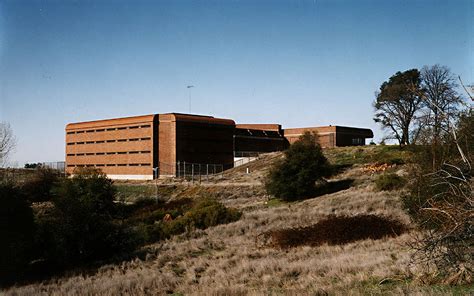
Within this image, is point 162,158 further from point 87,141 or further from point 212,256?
point 212,256

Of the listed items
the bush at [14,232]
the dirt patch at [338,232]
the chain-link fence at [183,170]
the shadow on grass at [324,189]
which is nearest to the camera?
the dirt patch at [338,232]

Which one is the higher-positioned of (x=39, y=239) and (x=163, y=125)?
(x=163, y=125)

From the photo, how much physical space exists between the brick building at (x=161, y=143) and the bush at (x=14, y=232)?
38.7m

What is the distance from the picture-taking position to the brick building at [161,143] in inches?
2562

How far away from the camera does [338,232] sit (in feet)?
61.0

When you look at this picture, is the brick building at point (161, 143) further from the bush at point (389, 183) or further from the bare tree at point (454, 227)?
the bare tree at point (454, 227)

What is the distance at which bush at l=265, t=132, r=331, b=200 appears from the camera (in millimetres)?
37812

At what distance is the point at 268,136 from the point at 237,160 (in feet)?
37.5

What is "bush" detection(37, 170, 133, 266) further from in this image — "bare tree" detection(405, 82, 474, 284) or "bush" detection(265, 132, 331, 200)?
"bush" detection(265, 132, 331, 200)

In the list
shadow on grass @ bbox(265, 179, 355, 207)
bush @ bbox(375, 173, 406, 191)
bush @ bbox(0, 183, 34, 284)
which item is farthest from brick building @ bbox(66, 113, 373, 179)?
bush @ bbox(0, 183, 34, 284)

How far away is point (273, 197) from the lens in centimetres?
4128

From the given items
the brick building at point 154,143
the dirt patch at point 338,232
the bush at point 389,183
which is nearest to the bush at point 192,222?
the dirt patch at point 338,232

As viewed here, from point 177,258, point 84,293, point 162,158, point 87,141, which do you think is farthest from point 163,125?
point 84,293

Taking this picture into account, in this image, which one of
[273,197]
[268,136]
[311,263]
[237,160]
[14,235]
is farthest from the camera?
[268,136]
